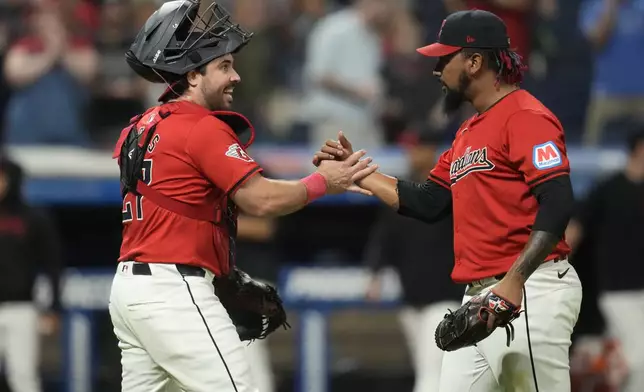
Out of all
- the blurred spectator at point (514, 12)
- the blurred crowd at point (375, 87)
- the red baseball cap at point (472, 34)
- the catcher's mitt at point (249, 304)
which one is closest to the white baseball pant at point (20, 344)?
the blurred crowd at point (375, 87)

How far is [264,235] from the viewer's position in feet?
26.2

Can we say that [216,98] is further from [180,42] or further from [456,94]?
[456,94]

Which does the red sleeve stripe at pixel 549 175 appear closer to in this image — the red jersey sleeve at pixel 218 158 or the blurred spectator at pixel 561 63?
the red jersey sleeve at pixel 218 158

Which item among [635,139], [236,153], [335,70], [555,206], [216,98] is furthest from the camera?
[335,70]

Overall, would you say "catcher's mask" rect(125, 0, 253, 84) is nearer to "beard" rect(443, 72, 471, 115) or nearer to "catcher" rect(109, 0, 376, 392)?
"catcher" rect(109, 0, 376, 392)

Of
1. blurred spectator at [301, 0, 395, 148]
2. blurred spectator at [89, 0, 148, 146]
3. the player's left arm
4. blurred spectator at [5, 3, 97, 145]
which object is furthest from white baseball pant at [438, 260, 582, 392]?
blurred spectator at [5, 3, 97, 145]

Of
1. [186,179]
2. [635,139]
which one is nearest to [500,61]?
[186,179]

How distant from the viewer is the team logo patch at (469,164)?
458 centimetres

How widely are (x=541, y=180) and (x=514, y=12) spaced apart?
4.65 metres

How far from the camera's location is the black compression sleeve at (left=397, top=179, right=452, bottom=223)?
508cm

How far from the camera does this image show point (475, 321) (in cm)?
438

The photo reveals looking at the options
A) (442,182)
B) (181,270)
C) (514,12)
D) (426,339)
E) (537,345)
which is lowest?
(426,339)

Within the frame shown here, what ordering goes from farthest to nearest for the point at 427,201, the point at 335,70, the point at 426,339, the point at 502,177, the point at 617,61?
the point at 335,70 → the point at 617,61 → the point at 426,339 → the point at 427,201 → the point at 502,177

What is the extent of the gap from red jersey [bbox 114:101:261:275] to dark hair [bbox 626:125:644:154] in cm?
475
